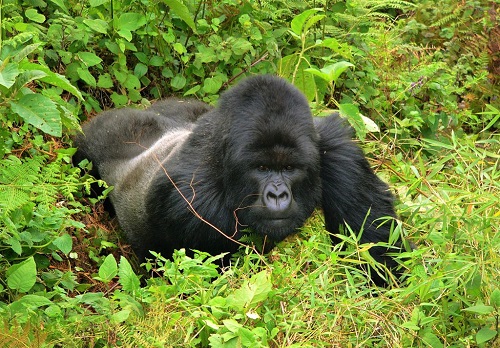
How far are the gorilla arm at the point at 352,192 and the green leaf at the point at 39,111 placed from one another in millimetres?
1421

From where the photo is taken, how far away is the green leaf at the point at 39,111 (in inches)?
127

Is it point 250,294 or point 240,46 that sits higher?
point 240,46

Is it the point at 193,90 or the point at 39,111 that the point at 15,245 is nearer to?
the point at 39,111

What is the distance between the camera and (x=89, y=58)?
5.03 m

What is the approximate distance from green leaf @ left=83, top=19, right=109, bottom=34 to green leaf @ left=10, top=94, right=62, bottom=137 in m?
1.88

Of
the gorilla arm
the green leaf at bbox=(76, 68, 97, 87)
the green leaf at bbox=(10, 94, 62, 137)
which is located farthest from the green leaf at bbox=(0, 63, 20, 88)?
the green leaf at bbox=(76, 68, 97, 87)

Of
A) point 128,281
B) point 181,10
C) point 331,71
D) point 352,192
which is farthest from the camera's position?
point 181,10

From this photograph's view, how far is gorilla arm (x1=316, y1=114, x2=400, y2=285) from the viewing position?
4074 millimetres

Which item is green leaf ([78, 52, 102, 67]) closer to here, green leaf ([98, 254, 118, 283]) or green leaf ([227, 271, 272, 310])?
green leaf ([98, 254, 118, 283])

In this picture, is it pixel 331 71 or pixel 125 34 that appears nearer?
pixel 331 71

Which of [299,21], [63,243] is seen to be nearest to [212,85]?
[299,21]

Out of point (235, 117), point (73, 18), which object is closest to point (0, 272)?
point (235, 117)

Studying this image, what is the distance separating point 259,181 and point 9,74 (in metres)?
1.31

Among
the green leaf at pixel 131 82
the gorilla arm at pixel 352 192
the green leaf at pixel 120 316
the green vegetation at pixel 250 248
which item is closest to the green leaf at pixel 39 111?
the green vegetation at pixel 250 248
